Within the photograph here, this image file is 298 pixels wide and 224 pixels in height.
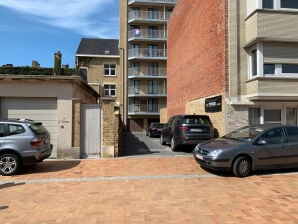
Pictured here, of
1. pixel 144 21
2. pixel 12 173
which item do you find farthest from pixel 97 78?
→ pixel 12 173

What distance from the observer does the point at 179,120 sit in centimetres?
1388

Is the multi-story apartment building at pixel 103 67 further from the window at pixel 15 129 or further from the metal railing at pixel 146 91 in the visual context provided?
the window at pixel 15 129

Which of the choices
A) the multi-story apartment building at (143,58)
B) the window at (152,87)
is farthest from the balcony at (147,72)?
the window at (152,87)

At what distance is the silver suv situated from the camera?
361 inches

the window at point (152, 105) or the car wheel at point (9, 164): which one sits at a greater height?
the window at point (152, 105)

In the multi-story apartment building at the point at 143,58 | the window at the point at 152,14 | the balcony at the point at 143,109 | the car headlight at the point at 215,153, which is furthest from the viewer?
the window at the point at 152,14

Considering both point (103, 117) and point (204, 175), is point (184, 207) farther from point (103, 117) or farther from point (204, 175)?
point (103, 117)

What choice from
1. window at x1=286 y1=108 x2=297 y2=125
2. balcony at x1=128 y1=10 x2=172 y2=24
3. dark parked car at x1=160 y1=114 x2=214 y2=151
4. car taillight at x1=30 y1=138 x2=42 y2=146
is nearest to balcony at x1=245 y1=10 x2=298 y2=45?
window at x1=286 y1=108 x2=297 y2=125

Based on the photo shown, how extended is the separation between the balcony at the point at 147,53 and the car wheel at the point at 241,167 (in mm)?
34638

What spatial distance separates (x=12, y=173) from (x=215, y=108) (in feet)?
31.8

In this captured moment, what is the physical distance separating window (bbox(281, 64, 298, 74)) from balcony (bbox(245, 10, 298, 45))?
1.17 m

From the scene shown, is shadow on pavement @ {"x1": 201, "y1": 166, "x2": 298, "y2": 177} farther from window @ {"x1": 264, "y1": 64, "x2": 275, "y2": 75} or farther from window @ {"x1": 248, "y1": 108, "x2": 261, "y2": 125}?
window @ {"x1": 264, "y1": 64, "x2": 275, "y2": 75}

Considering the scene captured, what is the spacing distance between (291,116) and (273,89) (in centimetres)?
A: 230

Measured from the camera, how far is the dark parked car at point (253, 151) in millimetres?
8756
